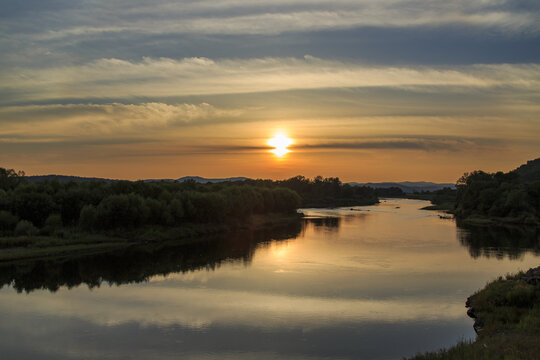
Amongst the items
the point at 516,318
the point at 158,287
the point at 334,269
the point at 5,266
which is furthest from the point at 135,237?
the point at 516,318

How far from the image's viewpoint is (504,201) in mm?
72438

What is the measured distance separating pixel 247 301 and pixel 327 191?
130509mm

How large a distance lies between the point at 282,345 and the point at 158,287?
40.9ft

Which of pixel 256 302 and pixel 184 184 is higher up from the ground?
pixel 184 184

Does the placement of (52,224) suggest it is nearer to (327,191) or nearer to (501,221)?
(501,221)

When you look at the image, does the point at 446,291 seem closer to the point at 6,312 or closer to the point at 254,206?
the point at 6,312

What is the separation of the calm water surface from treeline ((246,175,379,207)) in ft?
316

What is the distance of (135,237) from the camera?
1754 inches

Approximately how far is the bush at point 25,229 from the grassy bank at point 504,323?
3469 cm

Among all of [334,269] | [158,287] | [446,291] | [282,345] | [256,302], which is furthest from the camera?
[334,269]

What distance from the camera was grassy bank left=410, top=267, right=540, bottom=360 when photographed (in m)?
13.0

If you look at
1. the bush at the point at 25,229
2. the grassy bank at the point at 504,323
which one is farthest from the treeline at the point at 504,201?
the bush at the point at 25,229

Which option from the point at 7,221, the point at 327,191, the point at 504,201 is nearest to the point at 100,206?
the point at 7,221

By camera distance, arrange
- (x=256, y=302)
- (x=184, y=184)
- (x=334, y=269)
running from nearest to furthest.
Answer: (x=256, y=302) < (x=334, y=269) < (x=184, y=184)
